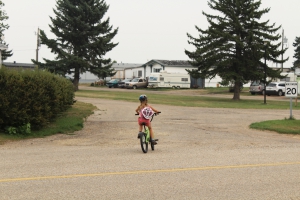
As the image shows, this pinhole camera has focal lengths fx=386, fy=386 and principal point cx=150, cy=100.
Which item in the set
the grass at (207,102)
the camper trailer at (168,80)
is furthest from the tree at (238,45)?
the camper trailer at (168,80)

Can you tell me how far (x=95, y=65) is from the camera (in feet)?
165

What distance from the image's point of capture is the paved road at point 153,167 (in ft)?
20.1

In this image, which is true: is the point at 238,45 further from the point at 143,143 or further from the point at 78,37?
the point at 143,143

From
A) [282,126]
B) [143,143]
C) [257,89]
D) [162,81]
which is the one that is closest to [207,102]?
[282,126]

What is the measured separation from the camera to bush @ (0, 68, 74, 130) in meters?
12.5

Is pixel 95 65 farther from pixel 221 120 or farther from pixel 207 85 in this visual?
pixel 221 120

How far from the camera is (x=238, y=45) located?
121 ft

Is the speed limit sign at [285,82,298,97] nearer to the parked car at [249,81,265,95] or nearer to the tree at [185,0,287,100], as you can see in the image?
the tree at [185,0,287,100]

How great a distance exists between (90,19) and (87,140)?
38525mm

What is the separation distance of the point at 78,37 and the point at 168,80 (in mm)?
20518

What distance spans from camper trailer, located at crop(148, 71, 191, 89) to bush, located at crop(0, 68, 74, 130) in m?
49.8

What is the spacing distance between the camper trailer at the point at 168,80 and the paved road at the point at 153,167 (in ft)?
161

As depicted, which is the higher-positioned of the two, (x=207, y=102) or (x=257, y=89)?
(x=257, y=89)

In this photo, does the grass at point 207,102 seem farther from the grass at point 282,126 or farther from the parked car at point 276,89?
the grass at point 282,126
